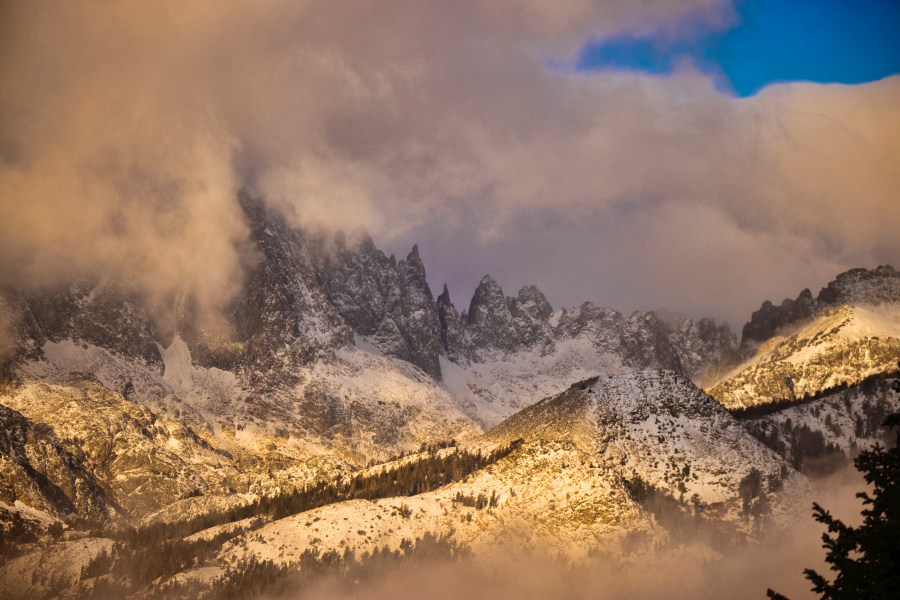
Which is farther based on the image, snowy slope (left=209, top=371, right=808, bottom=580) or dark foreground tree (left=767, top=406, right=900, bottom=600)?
snowy slope (left=209, top=371, right=808, bottom=580)

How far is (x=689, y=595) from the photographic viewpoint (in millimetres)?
153375

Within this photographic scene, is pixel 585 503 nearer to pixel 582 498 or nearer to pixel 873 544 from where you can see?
pixel 582 498

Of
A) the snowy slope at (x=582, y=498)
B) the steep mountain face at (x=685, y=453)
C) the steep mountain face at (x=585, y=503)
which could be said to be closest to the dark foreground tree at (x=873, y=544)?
the steep mountain face at (x=585, y=503)

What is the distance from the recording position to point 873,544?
120 feet

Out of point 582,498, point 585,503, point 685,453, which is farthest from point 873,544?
point 685,453

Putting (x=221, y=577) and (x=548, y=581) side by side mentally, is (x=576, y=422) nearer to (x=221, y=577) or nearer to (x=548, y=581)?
(x=548, y=581)

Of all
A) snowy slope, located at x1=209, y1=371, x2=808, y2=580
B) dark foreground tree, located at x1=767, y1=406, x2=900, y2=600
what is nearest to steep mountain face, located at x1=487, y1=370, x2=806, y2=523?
snowy slope, located at x1=209, y1=371, x2=808, y2=580

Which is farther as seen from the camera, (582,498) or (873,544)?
(582,498)

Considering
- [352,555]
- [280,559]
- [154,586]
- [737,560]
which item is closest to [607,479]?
[737,560]

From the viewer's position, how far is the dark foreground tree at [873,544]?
117 feet

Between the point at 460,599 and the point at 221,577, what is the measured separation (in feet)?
145

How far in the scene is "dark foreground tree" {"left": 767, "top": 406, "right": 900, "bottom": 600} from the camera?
117 feet

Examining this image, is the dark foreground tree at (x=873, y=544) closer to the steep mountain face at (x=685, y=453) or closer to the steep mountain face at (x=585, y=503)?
the steep mountain face at (x=585, y=503)

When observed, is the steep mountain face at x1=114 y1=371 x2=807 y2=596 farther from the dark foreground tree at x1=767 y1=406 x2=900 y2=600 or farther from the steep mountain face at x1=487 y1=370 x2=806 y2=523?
the dark foreground tree at x1=767 y1=406 x2=900 y2=600
